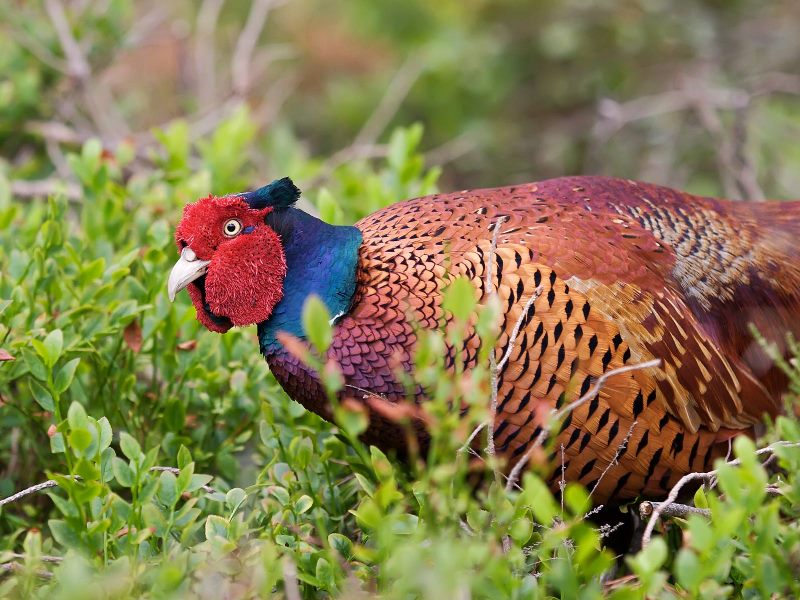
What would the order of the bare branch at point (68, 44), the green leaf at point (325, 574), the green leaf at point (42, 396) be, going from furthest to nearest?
1. the bare branch at point (68, 44)
2. the green leaf at point (42, 396)
3. the green leaf at point (325, 574)

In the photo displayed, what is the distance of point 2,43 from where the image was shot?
19.0 feet

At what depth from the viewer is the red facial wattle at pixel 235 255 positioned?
305 cm

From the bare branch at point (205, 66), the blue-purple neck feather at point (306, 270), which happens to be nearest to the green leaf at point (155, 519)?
the blue-purple neck feather at point (306, 270)

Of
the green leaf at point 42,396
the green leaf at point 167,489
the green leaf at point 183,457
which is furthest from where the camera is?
the green leaf at point 42,396

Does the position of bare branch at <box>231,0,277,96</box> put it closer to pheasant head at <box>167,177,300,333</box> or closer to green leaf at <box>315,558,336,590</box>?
pheasant head at <box>167,177,300,333</box>

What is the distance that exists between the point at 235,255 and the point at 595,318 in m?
1.18

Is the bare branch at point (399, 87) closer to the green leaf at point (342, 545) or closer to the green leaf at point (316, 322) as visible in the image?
the green leaf at point (342, 545)

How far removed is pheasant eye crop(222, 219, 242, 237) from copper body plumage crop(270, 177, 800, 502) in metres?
0.42

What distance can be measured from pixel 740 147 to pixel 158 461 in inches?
151

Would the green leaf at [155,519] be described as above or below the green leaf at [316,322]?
below

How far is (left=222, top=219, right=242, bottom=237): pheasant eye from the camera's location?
3.08 metres

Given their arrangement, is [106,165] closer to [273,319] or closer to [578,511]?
[273,319]

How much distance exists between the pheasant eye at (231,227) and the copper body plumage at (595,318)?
0.42 meters

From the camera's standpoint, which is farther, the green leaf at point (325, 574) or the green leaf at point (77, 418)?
the green leaf at point (77, 418)
